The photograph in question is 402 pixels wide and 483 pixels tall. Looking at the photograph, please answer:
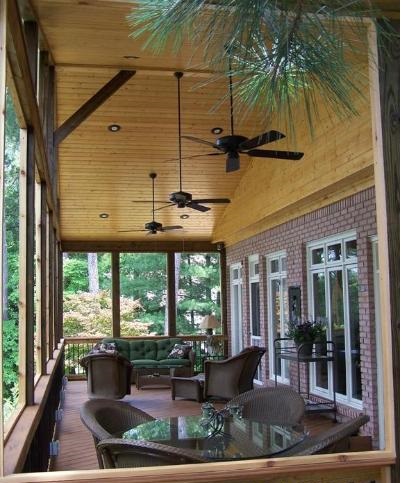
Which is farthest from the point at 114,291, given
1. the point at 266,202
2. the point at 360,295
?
the point at 360,295

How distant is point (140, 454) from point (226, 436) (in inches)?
43.9

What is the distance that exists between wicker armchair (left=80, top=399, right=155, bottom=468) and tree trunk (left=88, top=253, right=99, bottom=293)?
1376 cm

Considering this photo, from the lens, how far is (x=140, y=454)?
2.86 meters

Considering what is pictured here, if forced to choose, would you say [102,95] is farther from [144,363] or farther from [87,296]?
[87,296]

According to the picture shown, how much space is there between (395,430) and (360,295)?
4788 millimetres

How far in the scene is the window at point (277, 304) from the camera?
9.64 meters

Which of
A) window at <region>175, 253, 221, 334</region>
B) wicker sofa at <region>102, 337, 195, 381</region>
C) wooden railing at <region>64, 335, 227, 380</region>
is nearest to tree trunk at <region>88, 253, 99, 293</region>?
window at <region>175, 253, 221, 334</region>

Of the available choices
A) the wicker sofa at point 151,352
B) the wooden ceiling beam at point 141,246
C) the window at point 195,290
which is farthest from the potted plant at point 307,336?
the window at point 195,290

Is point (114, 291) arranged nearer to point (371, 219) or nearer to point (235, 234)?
point (235, 234)

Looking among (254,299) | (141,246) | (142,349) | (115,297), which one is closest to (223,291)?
(141,246)

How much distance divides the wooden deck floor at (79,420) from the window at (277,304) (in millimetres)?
1584

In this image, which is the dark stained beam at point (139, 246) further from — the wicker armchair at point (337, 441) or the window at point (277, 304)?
the wicker armchair at point (337, 441)

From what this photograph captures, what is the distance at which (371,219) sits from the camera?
262 inches

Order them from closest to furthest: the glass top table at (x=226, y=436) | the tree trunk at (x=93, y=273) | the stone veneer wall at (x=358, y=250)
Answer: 1. the glass top table at (x=226, y=436)
2. the stone veneer wall at (x=358, y=250)
3. the tree trunk at (x=93, y=273)
